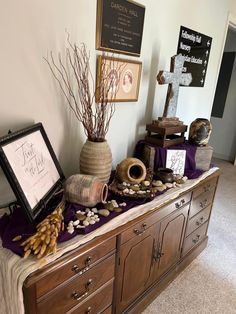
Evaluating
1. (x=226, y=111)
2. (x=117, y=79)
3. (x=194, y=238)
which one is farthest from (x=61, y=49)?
(x=226, y=111)

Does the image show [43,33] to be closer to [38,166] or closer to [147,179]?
[38,166]

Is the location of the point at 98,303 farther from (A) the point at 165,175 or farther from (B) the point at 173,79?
(B) the point at 173,79

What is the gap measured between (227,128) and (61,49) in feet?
12.3

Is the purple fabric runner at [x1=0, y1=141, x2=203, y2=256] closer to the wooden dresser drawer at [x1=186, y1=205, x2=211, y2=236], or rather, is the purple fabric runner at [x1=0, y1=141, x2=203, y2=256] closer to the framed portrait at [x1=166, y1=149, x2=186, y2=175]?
the framed portrait at [x1=166, y1=149, x2=186, y2=175]

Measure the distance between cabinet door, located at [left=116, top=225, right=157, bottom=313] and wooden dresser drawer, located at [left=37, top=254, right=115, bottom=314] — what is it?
0.30 ft

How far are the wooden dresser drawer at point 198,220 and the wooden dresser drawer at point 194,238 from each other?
0.15ft

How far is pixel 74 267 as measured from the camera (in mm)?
902

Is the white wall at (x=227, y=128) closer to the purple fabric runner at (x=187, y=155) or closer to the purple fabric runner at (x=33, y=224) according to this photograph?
the purple fabric runner at (x=187, y=155)

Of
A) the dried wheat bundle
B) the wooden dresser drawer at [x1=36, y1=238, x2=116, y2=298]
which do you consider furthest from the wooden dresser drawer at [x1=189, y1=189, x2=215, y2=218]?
the dried wheat bundle

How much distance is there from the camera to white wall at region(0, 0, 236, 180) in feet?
3.31

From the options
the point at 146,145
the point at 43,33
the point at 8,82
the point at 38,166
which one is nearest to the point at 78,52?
the point at 43,33

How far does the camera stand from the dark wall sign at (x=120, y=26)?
1.27 m

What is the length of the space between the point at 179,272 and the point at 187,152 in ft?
2.92

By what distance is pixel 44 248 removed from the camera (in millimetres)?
812
